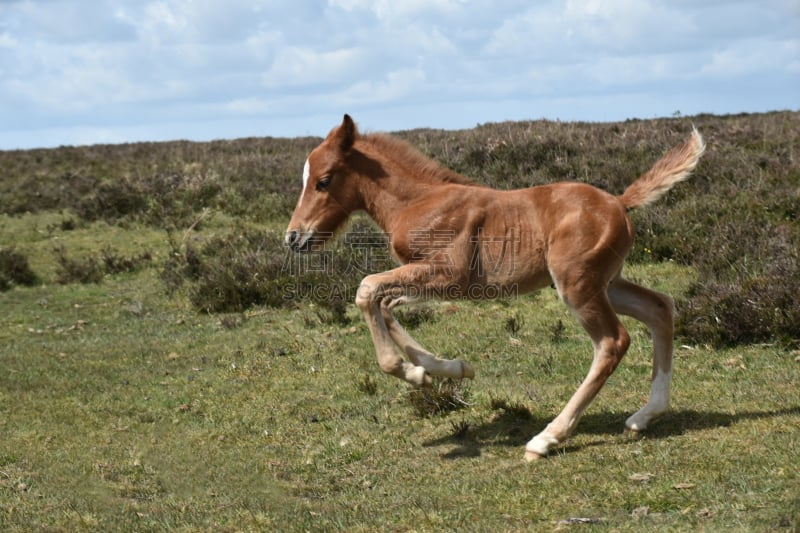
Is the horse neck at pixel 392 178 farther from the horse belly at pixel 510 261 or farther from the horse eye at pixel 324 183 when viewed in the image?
the horse belly at pixel 510 261

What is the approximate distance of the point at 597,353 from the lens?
252 inches

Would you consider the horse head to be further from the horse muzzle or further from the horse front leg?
the horse front leg

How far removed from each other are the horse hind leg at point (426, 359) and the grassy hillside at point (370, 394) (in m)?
0.66

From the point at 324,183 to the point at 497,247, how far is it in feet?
5.25

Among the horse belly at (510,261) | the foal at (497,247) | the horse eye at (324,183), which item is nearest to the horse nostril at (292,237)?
the foal at (497,247)

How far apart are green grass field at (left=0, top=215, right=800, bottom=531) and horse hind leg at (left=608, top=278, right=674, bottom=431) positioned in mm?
170

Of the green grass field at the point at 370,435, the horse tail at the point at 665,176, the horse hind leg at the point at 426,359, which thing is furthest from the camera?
the horse tail at the point at 665,176

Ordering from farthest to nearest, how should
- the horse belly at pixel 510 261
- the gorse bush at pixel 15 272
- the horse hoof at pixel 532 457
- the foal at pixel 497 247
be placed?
the gorse bush at pixel 15 272, the horse belly at pixel 510 261, the foal at pixel 497 247, the horse hoof at pixel 532 457

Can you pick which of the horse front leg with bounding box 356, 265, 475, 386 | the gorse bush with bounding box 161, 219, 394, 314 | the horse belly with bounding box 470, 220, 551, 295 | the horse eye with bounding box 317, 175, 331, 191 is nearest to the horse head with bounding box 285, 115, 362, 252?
the horse eye with bounding box 317, 175, 331, 191

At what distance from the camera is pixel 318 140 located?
153ft

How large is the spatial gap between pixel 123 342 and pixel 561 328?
19.5ft

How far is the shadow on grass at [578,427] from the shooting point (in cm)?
655

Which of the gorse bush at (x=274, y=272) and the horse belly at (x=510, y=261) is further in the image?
the gorse bush at (x=274, y=272)

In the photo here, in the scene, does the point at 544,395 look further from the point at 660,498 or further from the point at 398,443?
the point at 660,498
